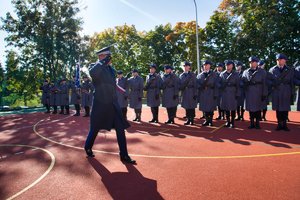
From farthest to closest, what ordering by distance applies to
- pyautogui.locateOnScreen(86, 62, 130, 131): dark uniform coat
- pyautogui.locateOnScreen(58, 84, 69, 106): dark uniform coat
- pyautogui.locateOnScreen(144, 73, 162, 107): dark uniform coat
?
pyautogui.locateOnScreen(58, 84, 69, 106): dark uniform coat → pyautogui.locateOnScreen(144, 73, 162, 107): dark uniform coat → pyautogui.locateOnScreen(86, 62, 130, 131): dark uniform coat

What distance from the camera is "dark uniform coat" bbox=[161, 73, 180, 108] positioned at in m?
10.9

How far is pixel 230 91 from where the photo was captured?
9.41m

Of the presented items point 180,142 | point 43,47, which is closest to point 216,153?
point 180,142

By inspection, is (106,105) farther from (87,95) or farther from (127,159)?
(87,95)

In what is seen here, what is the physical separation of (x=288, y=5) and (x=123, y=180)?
1156 inches

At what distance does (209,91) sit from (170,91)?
1.75 meters

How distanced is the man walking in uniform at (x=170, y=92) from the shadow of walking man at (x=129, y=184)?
6.16 metres

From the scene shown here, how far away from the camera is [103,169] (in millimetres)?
4953

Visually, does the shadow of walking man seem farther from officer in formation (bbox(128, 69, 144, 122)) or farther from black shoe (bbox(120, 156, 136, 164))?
officer in formation (bbox(128, 69, 144, 122))

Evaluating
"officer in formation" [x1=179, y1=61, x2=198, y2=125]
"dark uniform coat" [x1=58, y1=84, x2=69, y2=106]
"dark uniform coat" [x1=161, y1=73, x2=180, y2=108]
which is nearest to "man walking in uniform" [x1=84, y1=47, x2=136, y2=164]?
"officer in formation" [x1=179, y1=61, x2=198, y2=125]

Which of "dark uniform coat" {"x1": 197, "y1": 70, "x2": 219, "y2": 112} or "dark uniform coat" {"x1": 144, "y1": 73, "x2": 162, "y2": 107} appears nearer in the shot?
"dark uniform coat" {"x1": 197, "y1": 70, "x2": 219, "y2": 112}

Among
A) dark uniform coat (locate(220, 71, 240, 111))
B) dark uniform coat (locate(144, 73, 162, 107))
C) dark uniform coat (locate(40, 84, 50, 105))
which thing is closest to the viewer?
dark uniform coat (locate(220, 71, 240, 111))

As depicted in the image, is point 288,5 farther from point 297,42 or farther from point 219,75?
point 219,75

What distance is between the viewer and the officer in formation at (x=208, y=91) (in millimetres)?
9867
